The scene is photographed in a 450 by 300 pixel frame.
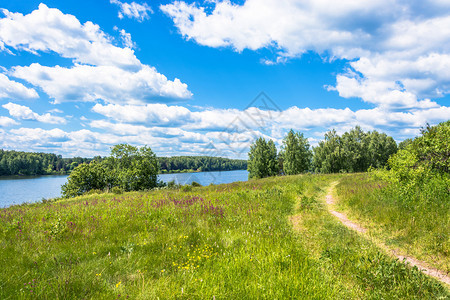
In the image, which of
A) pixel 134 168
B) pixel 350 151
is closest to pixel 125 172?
pixel 134 168

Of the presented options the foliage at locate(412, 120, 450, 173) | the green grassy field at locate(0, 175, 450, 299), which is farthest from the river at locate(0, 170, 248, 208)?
the foliage at locate(412, 120, 450, 173)

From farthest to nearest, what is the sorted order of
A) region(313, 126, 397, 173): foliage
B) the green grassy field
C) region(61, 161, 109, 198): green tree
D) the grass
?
region(313, 126, 397, 173): foliage
region(61, 161, 109, 198): green tree
the grass
the green grassy field

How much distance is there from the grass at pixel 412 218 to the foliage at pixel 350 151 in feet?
175

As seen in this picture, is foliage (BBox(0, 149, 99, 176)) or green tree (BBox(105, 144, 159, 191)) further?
foliage (BBox(0, 149, 99, 176))

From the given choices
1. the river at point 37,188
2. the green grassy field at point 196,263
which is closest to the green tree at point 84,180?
the river at point 37,188

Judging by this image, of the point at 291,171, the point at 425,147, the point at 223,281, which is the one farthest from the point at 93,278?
the point at 291,171

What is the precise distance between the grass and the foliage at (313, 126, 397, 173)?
2101 inches

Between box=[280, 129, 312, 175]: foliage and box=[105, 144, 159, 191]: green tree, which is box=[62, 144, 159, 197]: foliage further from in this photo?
box=[280, 129, 312, 175]: foliage

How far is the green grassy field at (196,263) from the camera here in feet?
11.1

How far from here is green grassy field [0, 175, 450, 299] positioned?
3.39m

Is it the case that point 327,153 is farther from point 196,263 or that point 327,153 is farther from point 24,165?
point 24,165

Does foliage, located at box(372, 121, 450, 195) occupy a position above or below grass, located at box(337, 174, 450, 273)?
above

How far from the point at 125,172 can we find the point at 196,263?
40.5 m

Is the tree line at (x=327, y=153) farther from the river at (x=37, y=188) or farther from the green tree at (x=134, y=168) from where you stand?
the green tree at (x=134, y=168)
